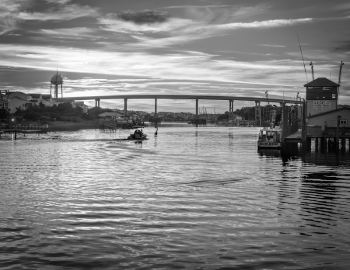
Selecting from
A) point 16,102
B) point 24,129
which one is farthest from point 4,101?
point 24,129

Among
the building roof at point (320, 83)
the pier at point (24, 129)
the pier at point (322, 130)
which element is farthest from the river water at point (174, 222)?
the pier at point (24, 129)

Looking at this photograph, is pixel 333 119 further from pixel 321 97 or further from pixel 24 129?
pixel 24 129

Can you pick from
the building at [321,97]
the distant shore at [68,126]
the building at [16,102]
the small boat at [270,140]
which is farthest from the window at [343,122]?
the building at [16,102]

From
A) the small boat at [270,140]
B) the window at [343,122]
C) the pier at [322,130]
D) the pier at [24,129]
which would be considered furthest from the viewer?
the pier at [24,129]

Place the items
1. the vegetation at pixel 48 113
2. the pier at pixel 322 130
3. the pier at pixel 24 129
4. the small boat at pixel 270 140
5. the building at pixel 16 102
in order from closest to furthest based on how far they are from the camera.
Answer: the pier at pixel 322 130 → the small boat at pixel 270 140 → the pier at pixel 24 129 → the vegetation at pixel 48 113 → the building at pixel 16 102

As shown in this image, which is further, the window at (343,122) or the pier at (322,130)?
the window at (343,122)

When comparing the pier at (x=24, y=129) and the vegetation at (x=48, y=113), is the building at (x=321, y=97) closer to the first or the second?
the pier at (x=24, y=129)

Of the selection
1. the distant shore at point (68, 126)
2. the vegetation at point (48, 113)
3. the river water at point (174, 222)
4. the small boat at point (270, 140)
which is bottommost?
the river water at point (174, 222)

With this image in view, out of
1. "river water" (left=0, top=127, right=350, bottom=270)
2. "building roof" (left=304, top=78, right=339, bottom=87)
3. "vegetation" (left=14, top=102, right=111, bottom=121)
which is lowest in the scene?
"river water" (left=0, top=127, right=350, bottom=270)

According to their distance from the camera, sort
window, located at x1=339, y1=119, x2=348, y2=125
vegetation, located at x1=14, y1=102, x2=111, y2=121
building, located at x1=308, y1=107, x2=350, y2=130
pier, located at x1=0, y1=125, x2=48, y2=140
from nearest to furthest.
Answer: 1. building, located at x1=308, y1=107, x2=350, y2=130
2. window, located at x1=339, y1=119, x2=348, y2=125
3. pier, located at x1=0, y1=125, x2=48, y2=140
4. vegetation, located at x1=14, y1=102, x2=111, y2=121

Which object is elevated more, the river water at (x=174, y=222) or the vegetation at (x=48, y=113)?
the vegetation at (x=48, y=113)

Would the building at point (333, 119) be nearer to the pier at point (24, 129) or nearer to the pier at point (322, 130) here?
the pier at point (322, 130)

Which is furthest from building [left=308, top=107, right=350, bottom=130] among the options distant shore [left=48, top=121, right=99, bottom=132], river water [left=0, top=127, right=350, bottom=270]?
distant shore [left=48, top=121, right=99, bottom=132]

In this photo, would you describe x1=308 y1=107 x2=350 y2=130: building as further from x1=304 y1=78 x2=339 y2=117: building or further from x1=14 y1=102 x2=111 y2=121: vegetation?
x1=14 y1=102 x2=111 y2=121: vegetation
